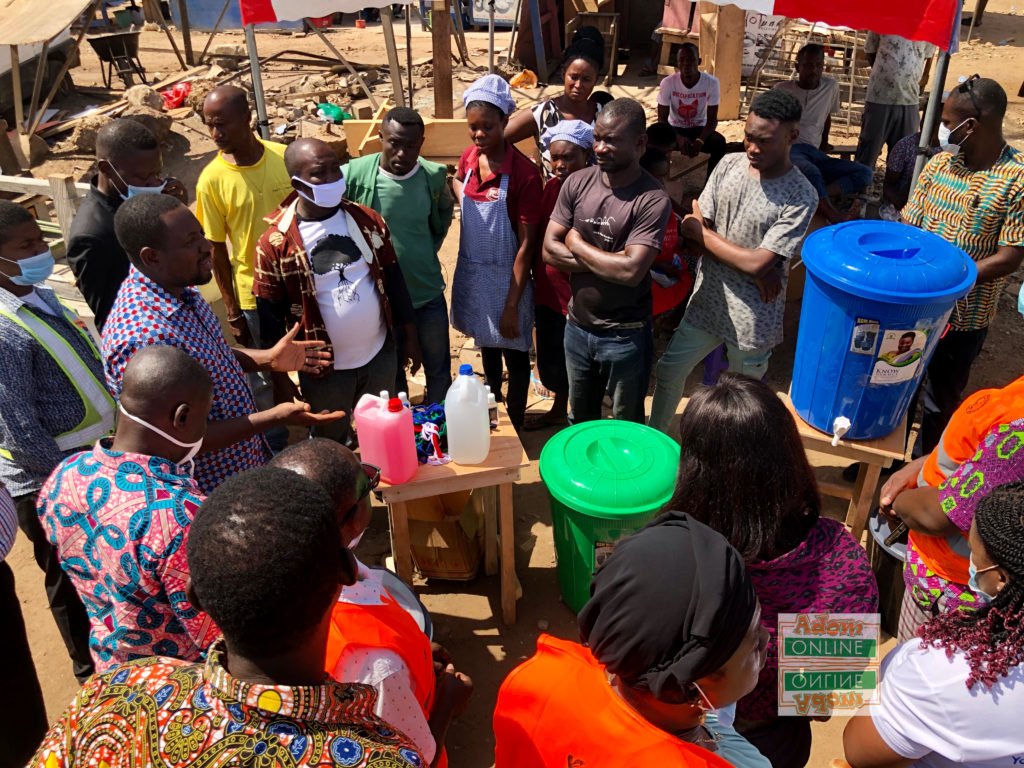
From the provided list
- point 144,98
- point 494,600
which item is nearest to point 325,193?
point 494,600

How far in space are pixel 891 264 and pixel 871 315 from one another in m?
0.21

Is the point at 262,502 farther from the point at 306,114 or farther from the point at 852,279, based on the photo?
the point at 306,114

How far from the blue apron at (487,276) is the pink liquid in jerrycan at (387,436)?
4.96ft

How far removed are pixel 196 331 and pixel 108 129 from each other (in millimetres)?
1702

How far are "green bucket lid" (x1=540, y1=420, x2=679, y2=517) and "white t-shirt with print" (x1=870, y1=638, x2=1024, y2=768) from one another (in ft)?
4.43

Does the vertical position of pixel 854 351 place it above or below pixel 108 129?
below

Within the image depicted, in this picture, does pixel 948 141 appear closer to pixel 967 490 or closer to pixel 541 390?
pixel 967 490

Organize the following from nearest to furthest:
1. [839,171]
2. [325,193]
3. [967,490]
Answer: [967,490], [325,193], [839,171]

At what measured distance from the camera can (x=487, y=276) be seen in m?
4.52

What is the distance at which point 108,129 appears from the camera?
384 cm

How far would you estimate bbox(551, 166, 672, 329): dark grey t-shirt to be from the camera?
3705 mm

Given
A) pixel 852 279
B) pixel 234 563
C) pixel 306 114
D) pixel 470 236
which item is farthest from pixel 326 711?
pixel 306 114

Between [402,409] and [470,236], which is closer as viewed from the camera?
[402,409]

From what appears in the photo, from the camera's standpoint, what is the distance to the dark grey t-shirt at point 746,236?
3.63 m
